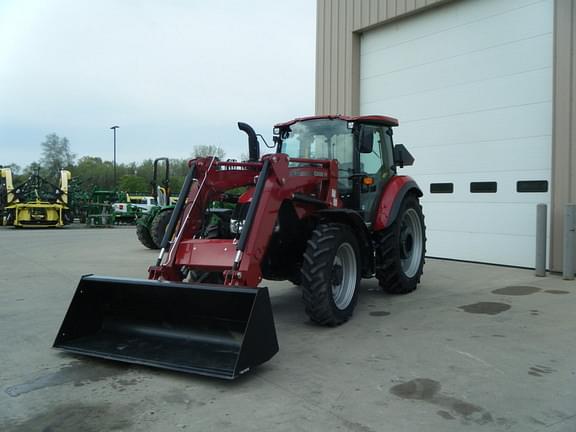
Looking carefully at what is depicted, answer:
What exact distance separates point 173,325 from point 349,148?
3.11 m

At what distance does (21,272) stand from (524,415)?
334 inches

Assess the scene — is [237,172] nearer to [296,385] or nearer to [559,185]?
[296,385]

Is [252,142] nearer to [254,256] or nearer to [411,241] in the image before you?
[254,256]

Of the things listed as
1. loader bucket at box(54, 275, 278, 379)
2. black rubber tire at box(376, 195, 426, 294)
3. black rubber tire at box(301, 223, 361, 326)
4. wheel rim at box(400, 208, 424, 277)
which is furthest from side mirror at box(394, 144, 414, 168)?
loader bucket at box(54, 275, 278, 379)

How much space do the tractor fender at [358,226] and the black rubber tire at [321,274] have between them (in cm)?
15

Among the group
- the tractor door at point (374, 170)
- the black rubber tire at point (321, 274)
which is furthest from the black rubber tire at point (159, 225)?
the black rubber tire at point (321, 274)

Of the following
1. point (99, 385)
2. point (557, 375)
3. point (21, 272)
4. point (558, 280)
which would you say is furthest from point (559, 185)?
point (21, 272)

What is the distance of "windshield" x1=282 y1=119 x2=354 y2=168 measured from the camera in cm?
624

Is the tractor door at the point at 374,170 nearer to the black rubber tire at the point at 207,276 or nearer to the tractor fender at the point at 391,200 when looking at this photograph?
the tractor fender at the point at 391,200

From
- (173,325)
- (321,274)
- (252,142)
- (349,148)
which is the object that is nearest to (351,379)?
(321,274)

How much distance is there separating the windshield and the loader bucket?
283cm

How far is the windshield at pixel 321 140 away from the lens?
6.24 metres

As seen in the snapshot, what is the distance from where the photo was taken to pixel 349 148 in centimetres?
622

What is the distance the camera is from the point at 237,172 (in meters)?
5.43
